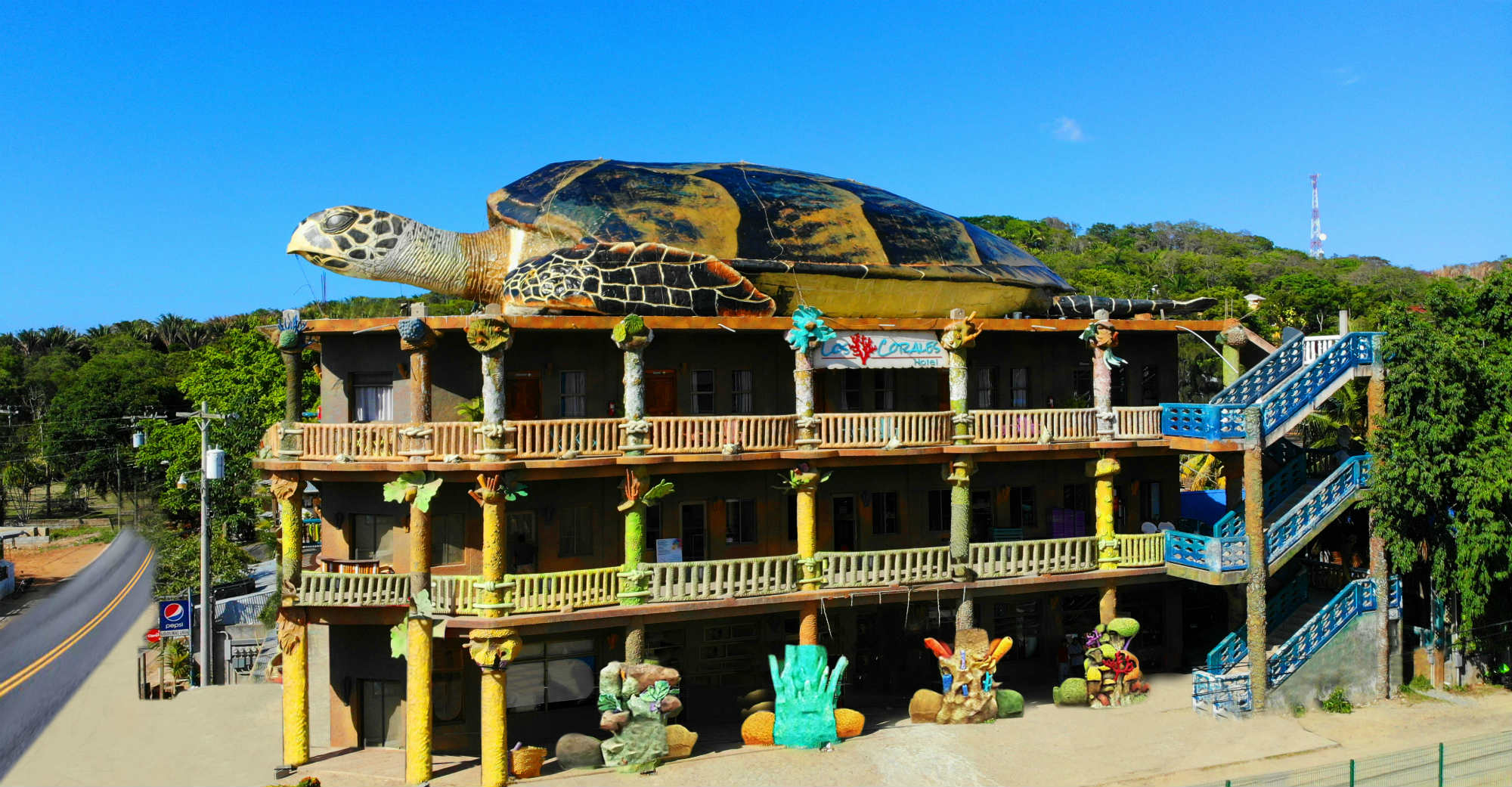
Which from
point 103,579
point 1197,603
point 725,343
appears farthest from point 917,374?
point 103,579

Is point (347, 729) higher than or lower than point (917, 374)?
lower

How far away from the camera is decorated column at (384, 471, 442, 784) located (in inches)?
958

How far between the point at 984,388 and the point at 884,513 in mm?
4542

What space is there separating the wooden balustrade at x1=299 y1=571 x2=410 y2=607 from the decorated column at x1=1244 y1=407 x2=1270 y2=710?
65.8ft

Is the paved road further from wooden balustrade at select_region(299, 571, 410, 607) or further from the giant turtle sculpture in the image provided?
the giant turtle sculpture

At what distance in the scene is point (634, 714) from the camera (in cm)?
2448

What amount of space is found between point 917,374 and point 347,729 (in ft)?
57.0

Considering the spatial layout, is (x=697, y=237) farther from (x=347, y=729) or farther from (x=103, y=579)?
(x=103, y=579)

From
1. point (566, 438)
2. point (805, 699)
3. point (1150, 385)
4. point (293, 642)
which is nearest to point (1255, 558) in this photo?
point (1150, 385)

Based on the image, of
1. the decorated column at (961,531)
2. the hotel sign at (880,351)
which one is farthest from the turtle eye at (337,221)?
the decorated column at (961,531)

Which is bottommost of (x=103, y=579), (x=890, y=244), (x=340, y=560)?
(x=103, y=579)

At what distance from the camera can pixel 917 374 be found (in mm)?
31328

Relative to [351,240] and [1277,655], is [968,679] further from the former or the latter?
[351,240]

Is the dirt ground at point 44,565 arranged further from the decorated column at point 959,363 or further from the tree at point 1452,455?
the tree at point 1452,455
